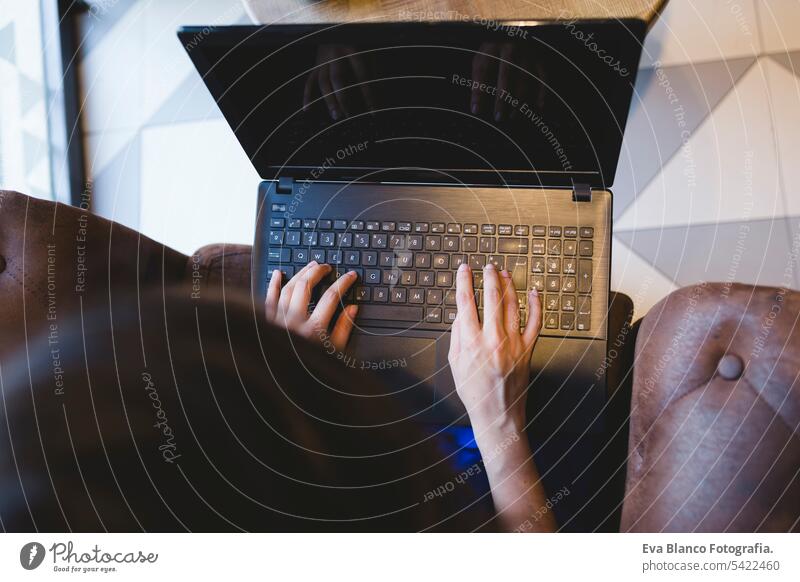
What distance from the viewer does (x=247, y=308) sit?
289mm

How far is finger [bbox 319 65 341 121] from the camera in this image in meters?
0.38

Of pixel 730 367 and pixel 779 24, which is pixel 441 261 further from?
pixel 779 24

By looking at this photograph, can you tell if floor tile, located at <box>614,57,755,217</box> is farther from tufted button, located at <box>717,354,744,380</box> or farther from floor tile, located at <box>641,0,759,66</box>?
tufted button, located at <box>717,354,744,380</box>

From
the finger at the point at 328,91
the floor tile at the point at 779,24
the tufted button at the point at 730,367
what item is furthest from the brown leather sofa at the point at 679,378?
the floor tile at the point at 779,24

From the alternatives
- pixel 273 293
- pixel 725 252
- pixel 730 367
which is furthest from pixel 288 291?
pixel 725 252

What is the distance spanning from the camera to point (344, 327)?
1.42 ft

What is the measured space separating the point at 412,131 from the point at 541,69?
0.10 metres

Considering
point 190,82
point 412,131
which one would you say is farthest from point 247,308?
point 190,82

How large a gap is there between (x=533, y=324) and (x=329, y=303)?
16cm

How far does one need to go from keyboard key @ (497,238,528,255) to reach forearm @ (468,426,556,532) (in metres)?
0.14

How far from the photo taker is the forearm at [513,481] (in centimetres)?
39

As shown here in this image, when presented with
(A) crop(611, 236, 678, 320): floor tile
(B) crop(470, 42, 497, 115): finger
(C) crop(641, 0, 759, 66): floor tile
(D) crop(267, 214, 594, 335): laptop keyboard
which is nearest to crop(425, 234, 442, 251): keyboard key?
(D) crop(267, 214, 594, 335): laptop keyboard

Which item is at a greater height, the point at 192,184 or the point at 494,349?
the point at 192,184
